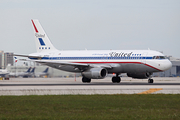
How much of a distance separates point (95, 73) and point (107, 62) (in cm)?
348

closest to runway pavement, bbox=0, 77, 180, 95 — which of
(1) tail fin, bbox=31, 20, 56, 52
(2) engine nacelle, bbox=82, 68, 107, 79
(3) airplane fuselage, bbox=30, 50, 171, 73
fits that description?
(3) airplane fuselage, bbox=30, 50, 171, 73

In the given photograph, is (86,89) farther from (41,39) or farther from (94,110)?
(41,39)

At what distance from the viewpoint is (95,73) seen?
42.3 meters

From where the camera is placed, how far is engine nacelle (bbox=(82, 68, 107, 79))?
4219cm

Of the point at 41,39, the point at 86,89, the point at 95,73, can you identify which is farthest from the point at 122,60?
the point at 86,89

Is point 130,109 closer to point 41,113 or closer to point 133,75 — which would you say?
point 41,113

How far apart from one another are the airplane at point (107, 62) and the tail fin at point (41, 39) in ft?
5.00

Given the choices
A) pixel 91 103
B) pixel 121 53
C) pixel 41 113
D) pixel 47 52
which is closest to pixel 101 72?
pixel 121 53

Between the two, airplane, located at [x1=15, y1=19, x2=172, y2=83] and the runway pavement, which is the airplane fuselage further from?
the runway pavement

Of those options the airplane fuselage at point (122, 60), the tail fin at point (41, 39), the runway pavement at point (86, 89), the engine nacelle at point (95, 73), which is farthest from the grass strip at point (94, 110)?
the tail fin at point (41, 39)

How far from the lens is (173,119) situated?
42.3 ft

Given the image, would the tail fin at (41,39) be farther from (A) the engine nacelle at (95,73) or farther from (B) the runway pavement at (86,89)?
(B) the runway pavement at (86,89)

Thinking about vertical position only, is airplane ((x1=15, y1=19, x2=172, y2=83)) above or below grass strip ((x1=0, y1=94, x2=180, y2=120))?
above

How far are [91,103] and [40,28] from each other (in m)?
36.4
